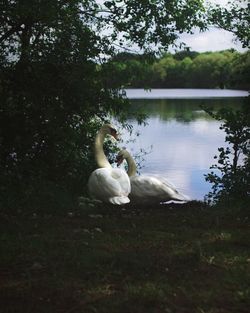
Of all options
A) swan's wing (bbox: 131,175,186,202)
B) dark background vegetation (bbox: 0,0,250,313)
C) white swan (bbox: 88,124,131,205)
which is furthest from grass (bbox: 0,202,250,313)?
swan's wing (bbox: 131,175,186,202)

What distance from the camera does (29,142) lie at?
11000mm

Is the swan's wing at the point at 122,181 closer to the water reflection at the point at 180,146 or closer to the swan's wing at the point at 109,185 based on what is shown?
the swan's wing at the point at 109,185

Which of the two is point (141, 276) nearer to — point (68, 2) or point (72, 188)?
point (72, 188)

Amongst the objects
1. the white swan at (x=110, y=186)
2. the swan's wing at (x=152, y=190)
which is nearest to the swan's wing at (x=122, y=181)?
the white swan at (x=110, y=186)

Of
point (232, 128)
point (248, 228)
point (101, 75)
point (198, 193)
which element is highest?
point (101, 75)

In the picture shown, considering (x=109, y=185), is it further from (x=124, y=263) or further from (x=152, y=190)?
(x=124, y=263)

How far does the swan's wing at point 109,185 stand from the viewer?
30.2 ft

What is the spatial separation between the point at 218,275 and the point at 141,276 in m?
0.73

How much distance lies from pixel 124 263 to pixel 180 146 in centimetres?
1995

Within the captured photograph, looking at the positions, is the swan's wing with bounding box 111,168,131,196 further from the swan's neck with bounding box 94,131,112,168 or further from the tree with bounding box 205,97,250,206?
the tree with bounding box 205,97,250,206

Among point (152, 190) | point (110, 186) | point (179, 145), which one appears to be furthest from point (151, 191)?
point (179, 145)

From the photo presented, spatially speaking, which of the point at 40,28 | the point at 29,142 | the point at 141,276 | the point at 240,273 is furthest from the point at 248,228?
the point at 40,28

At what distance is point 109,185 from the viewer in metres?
9.25

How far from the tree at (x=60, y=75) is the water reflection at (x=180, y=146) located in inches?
72.7
